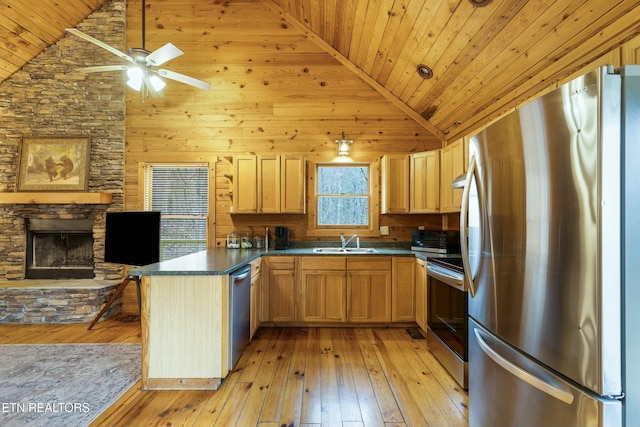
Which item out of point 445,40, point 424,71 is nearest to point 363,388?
point 445,40

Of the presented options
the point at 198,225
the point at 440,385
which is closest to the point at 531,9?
the point at 440,385

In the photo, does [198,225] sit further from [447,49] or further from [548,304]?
[548,304]

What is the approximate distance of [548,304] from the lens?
1.06 m

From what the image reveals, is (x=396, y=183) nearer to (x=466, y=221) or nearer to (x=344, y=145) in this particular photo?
(x=344, y=145)

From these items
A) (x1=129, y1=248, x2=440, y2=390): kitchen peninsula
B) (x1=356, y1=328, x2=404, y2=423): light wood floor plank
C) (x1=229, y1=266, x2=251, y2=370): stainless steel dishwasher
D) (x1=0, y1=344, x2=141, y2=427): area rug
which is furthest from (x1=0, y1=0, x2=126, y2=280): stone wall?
(x1=356, y1=328, x2=404, y2=423): light wood floor plank

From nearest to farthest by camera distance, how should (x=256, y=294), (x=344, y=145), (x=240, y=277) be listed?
(x=240, y=277) → (x=256, y=294) → (x=344, y=145)

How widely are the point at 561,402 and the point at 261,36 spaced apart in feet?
15.2

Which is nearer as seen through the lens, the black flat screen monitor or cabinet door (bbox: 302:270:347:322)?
the black flat screen monitor

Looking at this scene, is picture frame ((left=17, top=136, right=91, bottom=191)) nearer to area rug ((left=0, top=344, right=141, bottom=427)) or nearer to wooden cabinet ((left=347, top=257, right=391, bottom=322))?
area rug ((left=0, top=344, right=141, bottom=427))

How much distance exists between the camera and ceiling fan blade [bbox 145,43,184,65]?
2.55 m

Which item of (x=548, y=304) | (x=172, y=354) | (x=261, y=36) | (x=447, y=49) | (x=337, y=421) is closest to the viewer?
(x=548, y=304)

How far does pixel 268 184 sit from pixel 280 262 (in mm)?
1043

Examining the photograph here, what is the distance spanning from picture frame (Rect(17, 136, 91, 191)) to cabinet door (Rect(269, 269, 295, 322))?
2.97 meters

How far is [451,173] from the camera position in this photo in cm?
332
